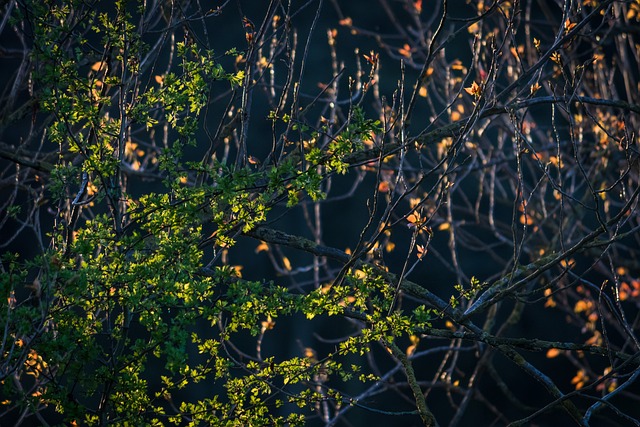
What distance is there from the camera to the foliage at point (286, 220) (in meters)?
3.47

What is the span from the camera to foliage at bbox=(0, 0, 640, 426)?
347 cm

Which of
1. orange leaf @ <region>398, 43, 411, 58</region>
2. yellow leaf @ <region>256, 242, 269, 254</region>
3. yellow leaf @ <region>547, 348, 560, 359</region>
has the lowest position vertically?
yellow leaf @ <region>547, 348, 560, 359</region>

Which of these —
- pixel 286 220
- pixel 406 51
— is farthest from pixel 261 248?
pixel 406 51

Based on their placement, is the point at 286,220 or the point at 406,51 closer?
the point at 406,51

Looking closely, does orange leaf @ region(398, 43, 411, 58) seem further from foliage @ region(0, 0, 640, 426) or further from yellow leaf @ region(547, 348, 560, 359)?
yellow leaf @ region(547, 348, 560, 359)

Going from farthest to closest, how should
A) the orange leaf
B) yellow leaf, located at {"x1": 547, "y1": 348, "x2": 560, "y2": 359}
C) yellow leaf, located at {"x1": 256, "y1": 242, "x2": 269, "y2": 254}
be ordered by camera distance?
yellow leaf, located at {"x1": 547, "y1": 348, "x2": 560, "y2": 359} < the orange leaf < yellow leaf, located at {"x1": 256, "y1": 242, "x2": 269, "y2": 254}

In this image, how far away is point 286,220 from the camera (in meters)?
9.51

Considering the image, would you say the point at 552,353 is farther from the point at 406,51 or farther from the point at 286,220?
the point at 406,51

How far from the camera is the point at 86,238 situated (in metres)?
3.49

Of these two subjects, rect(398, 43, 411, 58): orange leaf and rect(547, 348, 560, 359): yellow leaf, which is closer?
rect(398, 43, 411, 58): orange leaf

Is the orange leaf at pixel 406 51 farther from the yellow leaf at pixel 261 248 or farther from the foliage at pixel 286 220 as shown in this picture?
the yellow leaf at pixel 261 248

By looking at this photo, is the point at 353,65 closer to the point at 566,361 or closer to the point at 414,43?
the point at 414,43

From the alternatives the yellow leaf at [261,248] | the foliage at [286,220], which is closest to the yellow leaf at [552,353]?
the foliage at [286,220]

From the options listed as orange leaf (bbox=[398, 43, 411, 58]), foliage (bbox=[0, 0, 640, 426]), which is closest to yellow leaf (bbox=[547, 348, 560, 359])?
foliage (bbox=[0, 0, 640, 426])
